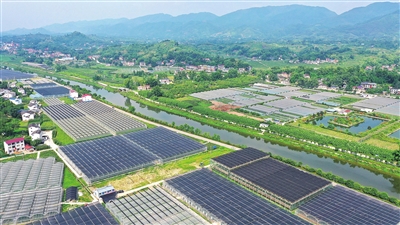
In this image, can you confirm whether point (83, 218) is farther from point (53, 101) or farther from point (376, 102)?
point (376, 102)

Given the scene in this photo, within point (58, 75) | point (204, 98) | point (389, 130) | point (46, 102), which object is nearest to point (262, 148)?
point (389, 130)

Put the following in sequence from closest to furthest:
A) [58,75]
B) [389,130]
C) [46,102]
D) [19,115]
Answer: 1. [389,130]
2. [19,115]
3. [46,102]
4. [58,75]

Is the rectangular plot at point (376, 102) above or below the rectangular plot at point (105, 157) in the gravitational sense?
above

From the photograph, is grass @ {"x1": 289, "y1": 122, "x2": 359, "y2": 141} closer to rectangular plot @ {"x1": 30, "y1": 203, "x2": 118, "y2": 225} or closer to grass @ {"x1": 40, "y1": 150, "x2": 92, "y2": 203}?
grass @ {"x1": 40, "y1": 150, "x2": 92, "y2": 203}

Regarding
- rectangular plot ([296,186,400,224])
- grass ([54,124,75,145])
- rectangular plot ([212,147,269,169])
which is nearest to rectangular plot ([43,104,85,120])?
grass ([54,124,75,145])

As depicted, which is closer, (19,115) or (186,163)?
(186,163)

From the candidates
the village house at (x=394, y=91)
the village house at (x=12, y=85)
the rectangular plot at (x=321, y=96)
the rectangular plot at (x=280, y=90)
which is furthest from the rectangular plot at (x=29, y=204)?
the village house at (x=394, y=91)

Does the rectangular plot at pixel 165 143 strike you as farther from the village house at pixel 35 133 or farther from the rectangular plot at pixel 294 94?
the rectangular plot at pixel 294 94

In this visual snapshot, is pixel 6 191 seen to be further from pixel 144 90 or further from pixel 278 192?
pixel 144 90
